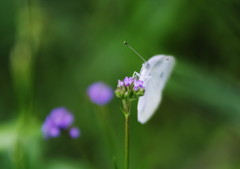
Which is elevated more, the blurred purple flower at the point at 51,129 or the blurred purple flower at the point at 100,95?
the blurred purple flower at the point at 100,95

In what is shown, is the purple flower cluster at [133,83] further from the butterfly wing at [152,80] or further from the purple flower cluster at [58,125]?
the purple flower cluster at [58,125]

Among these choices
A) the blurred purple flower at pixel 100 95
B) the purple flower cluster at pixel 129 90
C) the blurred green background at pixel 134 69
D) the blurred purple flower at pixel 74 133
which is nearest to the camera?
the purple flower cluster at pixel 129 90

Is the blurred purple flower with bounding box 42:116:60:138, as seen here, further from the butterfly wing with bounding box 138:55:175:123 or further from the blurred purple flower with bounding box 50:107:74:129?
the butterfly wing with bounding box 138:55:175:123

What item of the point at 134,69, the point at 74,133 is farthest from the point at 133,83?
the point at 134,69

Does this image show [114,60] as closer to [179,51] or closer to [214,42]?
[179,51]

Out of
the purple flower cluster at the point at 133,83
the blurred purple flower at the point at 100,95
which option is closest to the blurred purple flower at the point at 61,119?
the blurred purple flower at the point at 100,95

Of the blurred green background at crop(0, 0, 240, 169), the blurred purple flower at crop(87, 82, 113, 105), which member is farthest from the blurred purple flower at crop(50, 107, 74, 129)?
the blurred green background at crop(0, 0, 240, 169)

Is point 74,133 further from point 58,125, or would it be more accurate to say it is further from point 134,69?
point 134,69
